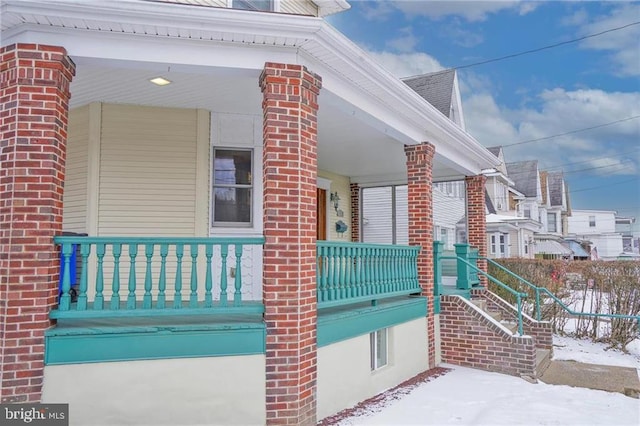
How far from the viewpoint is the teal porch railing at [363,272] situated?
510cm

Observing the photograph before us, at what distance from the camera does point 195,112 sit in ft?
20.2

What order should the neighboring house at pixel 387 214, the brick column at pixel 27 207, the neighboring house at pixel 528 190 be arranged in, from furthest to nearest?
the neighboring house at pixel 528 190, the neighboring house at pixel 387 214, the brick column at pixel 27 207

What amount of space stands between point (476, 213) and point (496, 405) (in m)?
5.40

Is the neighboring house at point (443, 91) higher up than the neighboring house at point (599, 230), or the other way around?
the neighboring house at point (443, 91)

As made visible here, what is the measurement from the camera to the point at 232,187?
6301 millimetres

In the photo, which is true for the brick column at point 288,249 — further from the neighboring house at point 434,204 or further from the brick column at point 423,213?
the neighboring house at point 434,204

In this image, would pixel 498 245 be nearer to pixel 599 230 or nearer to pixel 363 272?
pixel 363 272

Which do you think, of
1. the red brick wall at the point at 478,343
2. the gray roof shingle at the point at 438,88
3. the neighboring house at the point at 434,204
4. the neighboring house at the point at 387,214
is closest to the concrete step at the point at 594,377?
the red brick wall at the point at 478,343

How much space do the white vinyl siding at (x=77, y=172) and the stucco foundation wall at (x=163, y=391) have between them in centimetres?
241

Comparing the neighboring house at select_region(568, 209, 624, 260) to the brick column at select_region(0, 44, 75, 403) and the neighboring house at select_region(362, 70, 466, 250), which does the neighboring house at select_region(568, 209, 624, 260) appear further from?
the brick column at select_region(0, 44, 75, 403)

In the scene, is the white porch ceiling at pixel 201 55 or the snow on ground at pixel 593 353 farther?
the snow on ground at pixel 593 353

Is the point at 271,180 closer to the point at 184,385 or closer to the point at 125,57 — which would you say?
the point at 125,57

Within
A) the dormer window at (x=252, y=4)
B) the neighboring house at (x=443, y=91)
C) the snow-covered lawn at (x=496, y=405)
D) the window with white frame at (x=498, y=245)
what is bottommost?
the snow-covered lawn at (x=496, y=405)

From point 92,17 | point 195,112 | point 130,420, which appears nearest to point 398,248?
A: point 195,112
